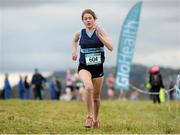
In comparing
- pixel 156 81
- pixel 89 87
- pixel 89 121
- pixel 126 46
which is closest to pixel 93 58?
pixel 89 87

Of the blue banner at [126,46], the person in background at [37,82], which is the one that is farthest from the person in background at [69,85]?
the blue banner at [126,46]

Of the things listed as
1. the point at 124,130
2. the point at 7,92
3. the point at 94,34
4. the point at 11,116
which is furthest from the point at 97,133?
the point at 7,92

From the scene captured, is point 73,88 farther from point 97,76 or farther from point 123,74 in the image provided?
point 97,76

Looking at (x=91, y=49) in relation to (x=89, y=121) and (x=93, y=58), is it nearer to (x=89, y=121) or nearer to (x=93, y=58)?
(x=93, y=58)

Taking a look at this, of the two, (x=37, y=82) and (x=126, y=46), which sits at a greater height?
(x=126, y=46)

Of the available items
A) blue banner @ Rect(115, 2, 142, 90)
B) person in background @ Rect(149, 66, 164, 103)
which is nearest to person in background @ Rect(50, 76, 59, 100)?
blue banner @ Rect(115, 2, 142, 90)

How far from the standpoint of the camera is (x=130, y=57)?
3036 centimetres

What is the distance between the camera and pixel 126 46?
30.2 m

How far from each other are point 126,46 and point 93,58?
62.1ft

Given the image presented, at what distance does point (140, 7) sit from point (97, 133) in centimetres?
2031

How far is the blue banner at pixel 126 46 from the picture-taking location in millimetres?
30172

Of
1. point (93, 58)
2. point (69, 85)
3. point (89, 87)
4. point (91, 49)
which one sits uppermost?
point (91, 49)

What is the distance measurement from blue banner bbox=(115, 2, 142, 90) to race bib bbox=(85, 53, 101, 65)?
18.7 m

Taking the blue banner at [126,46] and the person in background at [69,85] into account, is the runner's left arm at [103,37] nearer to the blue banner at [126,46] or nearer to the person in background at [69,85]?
the blue banner at [126,46]
